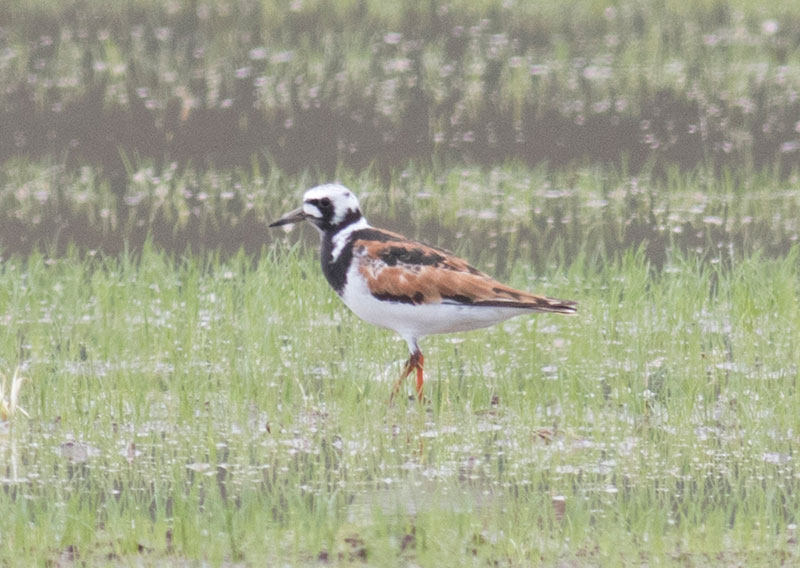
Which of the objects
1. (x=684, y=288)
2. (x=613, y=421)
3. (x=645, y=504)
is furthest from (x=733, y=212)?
(x=645, y=504)

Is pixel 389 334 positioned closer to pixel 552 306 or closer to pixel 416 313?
pixel 416 313

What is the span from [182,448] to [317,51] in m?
10.7

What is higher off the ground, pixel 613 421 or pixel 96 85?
pixel 96 85

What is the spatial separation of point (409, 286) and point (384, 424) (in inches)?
26.2

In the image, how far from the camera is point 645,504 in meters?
6.12

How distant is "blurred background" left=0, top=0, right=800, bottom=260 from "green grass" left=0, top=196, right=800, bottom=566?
173 cm

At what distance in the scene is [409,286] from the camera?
7.50 meters

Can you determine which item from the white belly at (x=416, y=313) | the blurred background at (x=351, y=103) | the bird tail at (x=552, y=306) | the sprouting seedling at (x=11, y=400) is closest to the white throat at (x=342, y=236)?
the white belly at (x=416, y=313)

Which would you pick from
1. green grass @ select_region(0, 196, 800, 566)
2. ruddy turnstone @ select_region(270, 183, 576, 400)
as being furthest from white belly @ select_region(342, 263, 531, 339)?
green grass @ select_region(0, 196, 800, 566)

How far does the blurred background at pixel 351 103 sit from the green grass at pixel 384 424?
1.73 m

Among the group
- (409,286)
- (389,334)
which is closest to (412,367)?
(409,286)

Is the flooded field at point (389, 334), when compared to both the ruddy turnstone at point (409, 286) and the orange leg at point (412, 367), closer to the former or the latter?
the orange leg at point (412, 367)

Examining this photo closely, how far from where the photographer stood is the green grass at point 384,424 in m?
5.74

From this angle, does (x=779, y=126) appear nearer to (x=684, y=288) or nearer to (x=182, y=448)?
(x=684, y=288)
